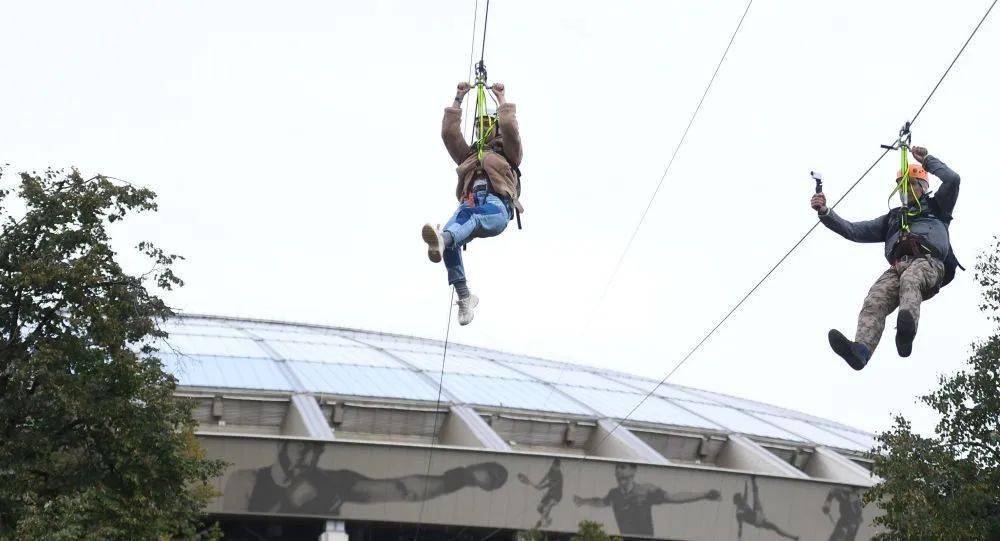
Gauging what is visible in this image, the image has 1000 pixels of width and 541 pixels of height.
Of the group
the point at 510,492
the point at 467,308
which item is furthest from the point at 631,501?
the point at 467,308

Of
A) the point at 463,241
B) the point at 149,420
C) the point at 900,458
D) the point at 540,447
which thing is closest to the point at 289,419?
the point at 540,447

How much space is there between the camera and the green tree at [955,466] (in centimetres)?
1803

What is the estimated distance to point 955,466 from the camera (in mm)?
18547

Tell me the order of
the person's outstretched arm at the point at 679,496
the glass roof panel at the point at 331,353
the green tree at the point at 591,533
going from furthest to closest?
the glass roof panel at the point at 331,353 → the person's outstretched arm at the point at 679,496 → the green tree at the point at 591,533

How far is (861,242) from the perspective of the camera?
Result: 1327cm

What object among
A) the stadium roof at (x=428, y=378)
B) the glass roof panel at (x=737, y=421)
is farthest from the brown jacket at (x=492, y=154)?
the glass roof panel at (x=737, y=421)

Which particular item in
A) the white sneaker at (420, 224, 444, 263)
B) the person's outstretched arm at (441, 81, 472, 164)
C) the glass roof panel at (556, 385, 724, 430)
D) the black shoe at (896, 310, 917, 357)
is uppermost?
the glass roof panel at (556, 385, 724, 430)

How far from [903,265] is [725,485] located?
17448 millimetres

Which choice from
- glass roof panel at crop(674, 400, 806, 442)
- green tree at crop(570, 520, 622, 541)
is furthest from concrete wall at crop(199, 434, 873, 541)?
glass roof panel at crop(674, 400, 806, 442)

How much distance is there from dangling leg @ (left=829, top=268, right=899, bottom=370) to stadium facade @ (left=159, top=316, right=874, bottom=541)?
15.6 meters

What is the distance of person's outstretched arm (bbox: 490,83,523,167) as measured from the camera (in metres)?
14.0

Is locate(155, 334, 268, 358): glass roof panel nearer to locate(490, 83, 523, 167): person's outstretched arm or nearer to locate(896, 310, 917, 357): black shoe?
locate(490, 83, 523, 167): person's outstretched arm

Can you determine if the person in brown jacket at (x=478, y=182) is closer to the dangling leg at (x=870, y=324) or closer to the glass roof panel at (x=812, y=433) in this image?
the dangling leg at (x=870, y=324)

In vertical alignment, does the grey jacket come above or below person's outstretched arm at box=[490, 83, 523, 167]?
below
